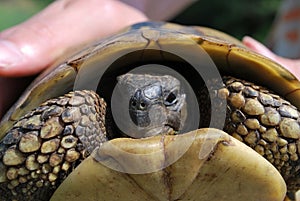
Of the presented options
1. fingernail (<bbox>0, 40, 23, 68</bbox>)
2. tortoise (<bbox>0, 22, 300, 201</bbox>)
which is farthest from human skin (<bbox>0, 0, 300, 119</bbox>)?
tortoise (<bbox>0, 22, 300, 201</bbox>)

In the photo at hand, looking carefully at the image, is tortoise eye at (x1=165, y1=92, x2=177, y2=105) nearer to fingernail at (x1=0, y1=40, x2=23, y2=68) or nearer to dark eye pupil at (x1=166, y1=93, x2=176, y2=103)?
dark eye pupil at (x1=166, y1=93, x2=176, y2=103)

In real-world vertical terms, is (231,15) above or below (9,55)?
below

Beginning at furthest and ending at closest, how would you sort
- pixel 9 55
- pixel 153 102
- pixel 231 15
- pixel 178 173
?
pixel 231 15 < pixel 9 55 < pixel 153 102 < pixel 178 173

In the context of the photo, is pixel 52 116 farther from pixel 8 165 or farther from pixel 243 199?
pixel 243 199

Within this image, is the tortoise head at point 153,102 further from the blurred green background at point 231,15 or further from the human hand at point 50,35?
the blurred green background at point 231,15

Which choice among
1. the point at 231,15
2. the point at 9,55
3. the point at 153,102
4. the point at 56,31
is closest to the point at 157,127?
the point at 153,102

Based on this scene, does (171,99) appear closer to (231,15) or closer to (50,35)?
(50,35)

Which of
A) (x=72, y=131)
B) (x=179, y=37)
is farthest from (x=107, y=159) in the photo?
(x=179, y=37)
